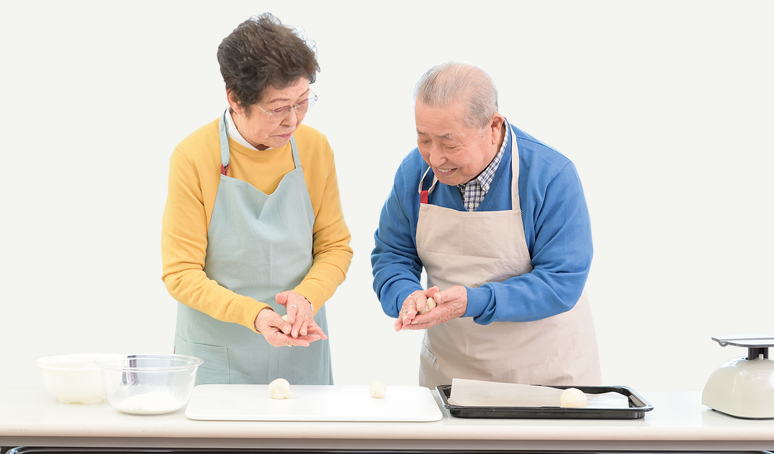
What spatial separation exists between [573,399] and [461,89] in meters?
0.98

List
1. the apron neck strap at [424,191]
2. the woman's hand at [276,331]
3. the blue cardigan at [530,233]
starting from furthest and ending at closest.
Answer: the apron neck strap at [424,191] < the blue cardigan at [530,233] < the woman's hand at [276,331]

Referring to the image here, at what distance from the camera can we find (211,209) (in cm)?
249

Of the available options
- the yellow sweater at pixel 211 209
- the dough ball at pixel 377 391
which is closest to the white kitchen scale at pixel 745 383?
the dough ball at pixel 377 391

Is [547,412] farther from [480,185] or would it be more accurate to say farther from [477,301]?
[480,185]

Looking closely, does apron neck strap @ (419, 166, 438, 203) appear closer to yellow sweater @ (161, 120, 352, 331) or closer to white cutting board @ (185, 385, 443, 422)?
yellow sweater @ (161, 120, 352, 331)

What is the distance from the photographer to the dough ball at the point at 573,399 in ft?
6.63

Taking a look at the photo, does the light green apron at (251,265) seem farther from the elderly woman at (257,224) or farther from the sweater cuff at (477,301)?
the sweater cuff at (477,301)

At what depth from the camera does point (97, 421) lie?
6.19 ft

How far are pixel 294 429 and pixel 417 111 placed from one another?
1.05m

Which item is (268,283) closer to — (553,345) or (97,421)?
(97,421)

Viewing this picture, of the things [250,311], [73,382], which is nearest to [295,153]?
[250,311]

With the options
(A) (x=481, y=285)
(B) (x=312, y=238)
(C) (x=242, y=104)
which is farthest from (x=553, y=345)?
(C) (x=242, y=104)

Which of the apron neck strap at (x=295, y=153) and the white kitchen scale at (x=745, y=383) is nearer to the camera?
the white kitchen scale at (x=745, y=383)

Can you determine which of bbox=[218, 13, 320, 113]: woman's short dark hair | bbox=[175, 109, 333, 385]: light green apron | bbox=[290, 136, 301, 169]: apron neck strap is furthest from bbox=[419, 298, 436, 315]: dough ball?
bbox=[218, 13, 320, 113]: woman's short dark hair
